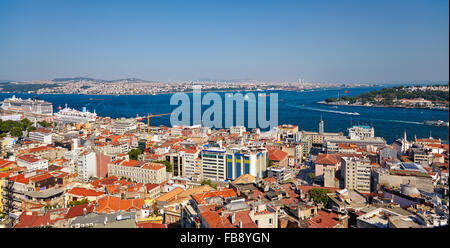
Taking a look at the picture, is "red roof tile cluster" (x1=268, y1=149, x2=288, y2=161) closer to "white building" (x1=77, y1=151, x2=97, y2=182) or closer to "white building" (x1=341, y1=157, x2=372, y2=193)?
"white building" (x1=341, y1=157, x2=372, y2=193)

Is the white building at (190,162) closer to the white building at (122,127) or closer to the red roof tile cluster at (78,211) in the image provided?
the red roof tile cluster at (78,211)

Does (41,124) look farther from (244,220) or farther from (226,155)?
(244,220)

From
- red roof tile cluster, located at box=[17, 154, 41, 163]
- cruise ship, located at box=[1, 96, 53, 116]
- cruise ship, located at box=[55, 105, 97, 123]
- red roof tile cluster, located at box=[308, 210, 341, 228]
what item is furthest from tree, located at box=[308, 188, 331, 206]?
cruise ship, located at box=[1, 96, 53, 116]

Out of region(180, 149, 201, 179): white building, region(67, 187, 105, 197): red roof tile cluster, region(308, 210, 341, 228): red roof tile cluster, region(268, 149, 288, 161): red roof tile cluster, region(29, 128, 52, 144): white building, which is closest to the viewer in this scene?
region(308, 210, 341, 228): red roof tile cluster

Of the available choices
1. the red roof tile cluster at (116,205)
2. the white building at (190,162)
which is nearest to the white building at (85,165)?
the white building at (190,162)
